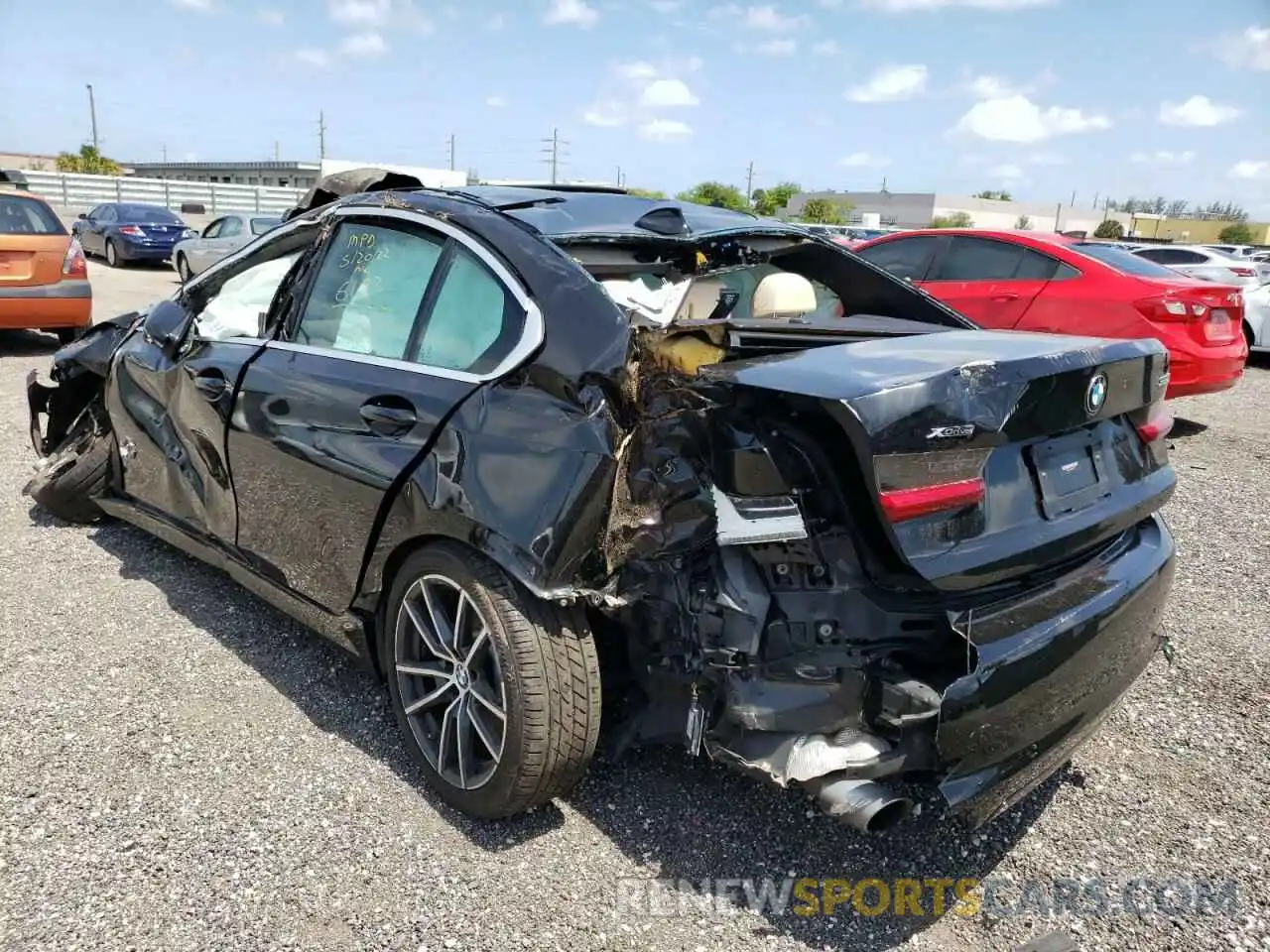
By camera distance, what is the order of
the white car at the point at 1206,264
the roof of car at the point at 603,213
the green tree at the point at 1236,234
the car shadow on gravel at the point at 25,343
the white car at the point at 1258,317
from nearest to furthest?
the roof of car at the point at 603,213 < the car shadow on gravel at the point at 25,343 < the white car at the point at 1258,317 < the white car at the point at 1206,264 < the green tree at the point at 1236,234

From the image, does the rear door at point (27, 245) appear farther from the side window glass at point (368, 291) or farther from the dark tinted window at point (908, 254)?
the dark tinted window at point (908, 254)

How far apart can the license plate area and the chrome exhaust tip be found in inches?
32.9

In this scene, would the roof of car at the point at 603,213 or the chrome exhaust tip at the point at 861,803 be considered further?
the roof of car at the point at 603,213

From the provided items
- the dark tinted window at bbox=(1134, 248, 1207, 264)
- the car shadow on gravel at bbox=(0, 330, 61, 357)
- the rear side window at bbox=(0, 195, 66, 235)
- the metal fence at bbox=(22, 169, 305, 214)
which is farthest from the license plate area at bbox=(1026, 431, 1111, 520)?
the metal fence at bbox=(22, 169, 305, 214)

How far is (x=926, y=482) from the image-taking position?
2162 millimetres

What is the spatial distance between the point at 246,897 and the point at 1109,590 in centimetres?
238

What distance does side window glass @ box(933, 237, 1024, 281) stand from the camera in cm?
801

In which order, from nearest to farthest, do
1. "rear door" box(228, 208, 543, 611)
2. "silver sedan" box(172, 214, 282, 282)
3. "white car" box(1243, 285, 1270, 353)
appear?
"rear door" box(228, 208, 543, 611)
"white car" box(1243, 285, 1270, 353)
"silver sedan" box(172, 214, 282, 282)

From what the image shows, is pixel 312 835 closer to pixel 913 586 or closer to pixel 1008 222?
pixel 913 586

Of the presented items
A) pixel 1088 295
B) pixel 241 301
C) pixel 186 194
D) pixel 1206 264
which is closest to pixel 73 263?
pixel 241 301

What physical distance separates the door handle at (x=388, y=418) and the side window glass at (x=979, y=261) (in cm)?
668

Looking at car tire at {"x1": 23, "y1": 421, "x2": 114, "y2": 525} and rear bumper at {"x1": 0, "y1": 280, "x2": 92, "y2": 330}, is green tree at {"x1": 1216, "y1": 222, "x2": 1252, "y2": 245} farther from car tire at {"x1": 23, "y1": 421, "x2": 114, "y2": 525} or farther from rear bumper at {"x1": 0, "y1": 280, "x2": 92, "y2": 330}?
car tire at {"x1": 23, "y1": 421, "x2": 114, "y2": 525}

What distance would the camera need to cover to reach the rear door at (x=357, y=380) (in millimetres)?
2699

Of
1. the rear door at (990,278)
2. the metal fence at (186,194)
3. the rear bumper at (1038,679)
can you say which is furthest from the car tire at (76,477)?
the metal fence at (186,194)
